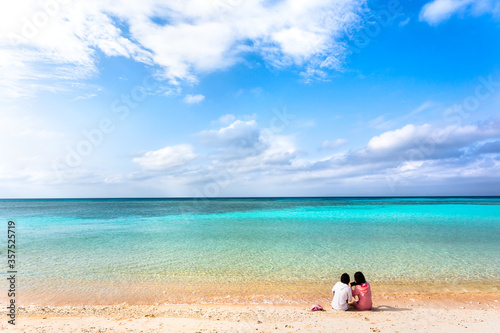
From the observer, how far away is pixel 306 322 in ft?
21.2

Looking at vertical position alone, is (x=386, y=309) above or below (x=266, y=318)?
below

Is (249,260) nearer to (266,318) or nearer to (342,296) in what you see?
(266,318)

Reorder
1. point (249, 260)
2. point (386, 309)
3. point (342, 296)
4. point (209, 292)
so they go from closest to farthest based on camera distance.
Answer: point (342, 296), point (386, 309), point (209, 292), point (249, 260)

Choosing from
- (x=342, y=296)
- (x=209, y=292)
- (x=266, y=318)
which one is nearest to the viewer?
(x=266, y=318)

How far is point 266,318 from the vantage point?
6.78 meters

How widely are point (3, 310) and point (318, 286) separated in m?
9.68

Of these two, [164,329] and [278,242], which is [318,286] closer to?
[164,329]

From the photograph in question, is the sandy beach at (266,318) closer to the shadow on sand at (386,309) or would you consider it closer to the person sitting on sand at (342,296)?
the shadow on sand at (386,309)

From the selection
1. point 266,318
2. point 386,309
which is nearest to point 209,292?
point 266,318

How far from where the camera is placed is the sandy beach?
6.10m

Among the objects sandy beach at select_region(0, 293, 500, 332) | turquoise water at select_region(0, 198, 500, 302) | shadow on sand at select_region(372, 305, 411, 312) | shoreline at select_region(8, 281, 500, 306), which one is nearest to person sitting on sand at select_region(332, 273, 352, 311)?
sandy beach at select_region(0, 293, 500, 332)


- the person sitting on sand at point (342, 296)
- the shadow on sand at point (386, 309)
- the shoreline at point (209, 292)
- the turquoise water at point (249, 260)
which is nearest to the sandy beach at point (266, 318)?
the shadow on sand at point (386, 309)

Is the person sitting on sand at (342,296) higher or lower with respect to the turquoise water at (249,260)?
higher

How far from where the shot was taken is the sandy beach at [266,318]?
6.10m
